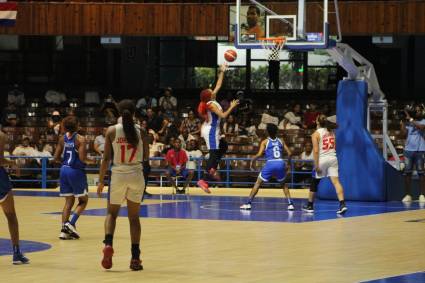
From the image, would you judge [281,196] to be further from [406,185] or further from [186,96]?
[186,96]

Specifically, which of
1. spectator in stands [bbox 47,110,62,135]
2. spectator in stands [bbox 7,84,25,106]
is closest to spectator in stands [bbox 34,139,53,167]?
spectator in stands [bbox 47,110,62,135]

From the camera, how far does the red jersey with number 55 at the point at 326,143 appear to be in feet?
70.6

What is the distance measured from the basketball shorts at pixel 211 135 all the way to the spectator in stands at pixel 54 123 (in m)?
11.7

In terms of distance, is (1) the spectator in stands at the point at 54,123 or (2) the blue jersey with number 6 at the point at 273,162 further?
(1) the spectator in stands at the point at 54,123

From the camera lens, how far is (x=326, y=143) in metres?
21.5

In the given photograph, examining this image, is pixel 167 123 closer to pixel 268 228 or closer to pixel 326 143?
pixel 326 143

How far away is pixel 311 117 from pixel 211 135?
37.3ft

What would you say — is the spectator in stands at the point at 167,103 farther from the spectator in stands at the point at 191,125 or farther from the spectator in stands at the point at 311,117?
the spectator in stands at the point at 311,117

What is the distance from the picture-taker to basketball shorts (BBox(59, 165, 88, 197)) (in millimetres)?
16703

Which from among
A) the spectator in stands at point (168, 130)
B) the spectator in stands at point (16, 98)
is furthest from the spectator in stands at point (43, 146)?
the spectator in stands at point (16, 98)

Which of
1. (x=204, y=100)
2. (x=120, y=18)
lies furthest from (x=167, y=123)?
(x=204, y=100)

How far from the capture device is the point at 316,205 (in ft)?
80.3

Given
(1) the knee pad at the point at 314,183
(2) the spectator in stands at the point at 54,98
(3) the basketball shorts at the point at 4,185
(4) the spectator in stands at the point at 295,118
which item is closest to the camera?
(3) the basketball shorts at the point at 4,185

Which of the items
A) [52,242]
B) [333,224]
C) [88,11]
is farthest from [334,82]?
[52,242]
